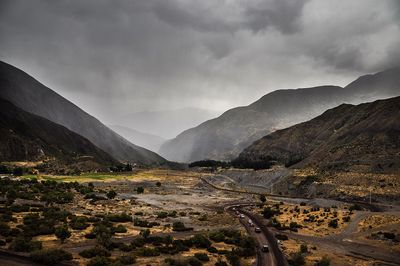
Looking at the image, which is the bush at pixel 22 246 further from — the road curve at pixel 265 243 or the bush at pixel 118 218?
the road curve at pixel 265 243

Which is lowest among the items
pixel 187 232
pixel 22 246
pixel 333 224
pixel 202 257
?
pixel 333 224

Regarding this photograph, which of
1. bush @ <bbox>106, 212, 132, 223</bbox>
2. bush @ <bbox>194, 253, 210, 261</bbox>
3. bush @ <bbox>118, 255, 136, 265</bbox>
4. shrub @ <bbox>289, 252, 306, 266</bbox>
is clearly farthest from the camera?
bush @ <bbox>106, 212, 132, 223</bbox>

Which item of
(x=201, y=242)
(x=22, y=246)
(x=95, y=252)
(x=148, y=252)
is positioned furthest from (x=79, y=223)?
(x=201, y=242)

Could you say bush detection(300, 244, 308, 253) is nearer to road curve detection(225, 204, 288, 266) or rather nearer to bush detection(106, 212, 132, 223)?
road curve detection(225, 204, 288, 266)

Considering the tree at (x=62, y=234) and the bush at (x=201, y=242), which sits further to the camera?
the bush at (x=201, y=242)

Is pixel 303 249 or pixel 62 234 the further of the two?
pixel 303 249

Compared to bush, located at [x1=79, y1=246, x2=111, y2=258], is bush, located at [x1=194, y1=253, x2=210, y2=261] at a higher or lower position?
lower

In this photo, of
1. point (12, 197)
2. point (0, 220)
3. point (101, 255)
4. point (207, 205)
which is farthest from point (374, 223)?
point (12, 197)

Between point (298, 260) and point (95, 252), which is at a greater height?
point (95, 252)

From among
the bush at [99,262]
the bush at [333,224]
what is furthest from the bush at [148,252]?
the bush at [333,224]

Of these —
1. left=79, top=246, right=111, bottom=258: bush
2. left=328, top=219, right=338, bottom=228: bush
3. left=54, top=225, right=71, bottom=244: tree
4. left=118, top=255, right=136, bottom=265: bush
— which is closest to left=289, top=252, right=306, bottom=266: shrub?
left=118, top=255, right=136, bottom=265: bush

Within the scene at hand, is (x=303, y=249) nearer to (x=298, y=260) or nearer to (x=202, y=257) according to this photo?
(x=298, y=260)

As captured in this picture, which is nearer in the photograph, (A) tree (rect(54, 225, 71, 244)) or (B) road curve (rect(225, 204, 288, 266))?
(B) road curve (rect(225, 204, 288, 266))

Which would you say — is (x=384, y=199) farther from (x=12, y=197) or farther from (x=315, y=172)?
(x=12, y=197)
